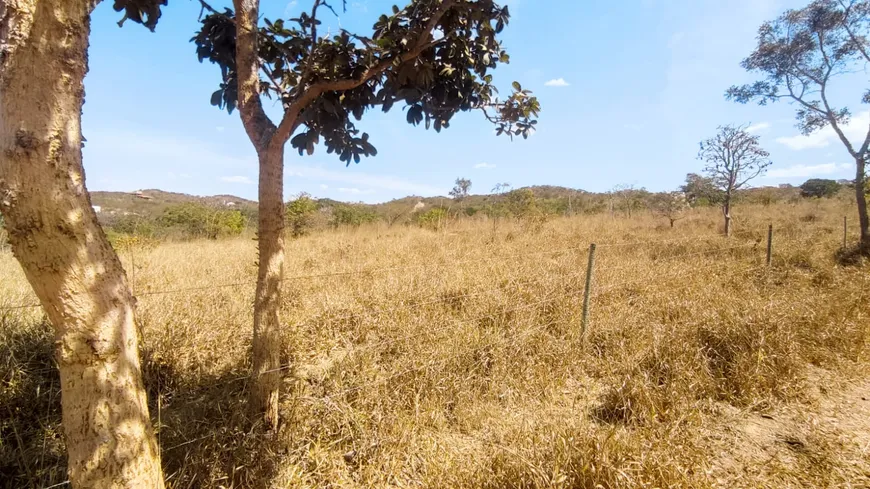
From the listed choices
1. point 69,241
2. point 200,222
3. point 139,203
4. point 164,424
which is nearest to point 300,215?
point 200,222

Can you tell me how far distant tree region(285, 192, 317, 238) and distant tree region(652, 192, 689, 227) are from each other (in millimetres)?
12681

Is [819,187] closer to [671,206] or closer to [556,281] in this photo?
[671,206]

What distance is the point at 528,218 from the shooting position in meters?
10.4

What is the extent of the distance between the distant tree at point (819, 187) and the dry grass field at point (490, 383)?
1202 inches

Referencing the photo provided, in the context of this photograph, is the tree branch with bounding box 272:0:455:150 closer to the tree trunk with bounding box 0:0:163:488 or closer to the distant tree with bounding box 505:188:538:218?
the tree trunk with bounding box 0:0:163:488

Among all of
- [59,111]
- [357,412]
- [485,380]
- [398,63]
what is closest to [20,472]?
[357,412]

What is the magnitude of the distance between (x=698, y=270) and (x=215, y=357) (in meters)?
6.46

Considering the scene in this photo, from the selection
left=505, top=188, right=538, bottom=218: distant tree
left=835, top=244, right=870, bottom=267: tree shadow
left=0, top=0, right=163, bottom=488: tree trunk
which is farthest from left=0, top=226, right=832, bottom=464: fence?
left=505, top=188, right=538, bottom=218: distant tree

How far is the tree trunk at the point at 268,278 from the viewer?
5.74 ft

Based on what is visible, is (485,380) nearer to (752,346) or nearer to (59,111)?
(752,346)

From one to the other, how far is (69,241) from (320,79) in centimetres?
131

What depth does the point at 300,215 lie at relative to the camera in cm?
1080

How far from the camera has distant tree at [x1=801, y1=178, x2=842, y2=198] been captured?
24984mm

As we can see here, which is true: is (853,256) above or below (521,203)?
below
